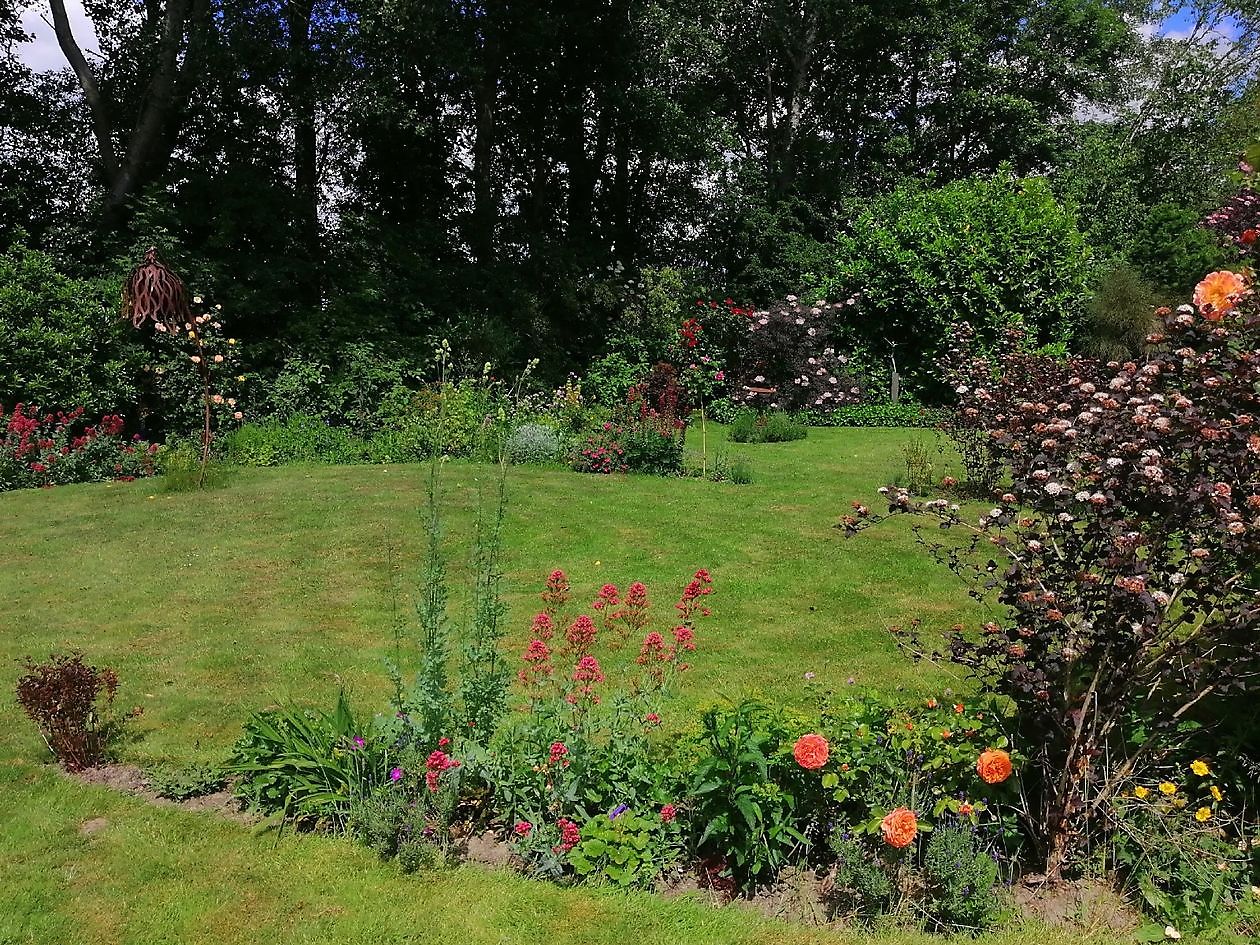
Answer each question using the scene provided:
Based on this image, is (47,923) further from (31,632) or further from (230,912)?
(31,632)

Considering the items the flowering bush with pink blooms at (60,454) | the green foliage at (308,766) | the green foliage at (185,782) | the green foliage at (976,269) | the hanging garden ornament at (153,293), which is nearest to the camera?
the green foliage at (308,766)

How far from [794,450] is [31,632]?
8.59m

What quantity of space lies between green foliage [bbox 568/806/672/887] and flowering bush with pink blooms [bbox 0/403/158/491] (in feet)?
27.2

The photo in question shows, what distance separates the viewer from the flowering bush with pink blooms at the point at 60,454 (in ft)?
30.1

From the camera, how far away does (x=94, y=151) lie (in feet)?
43.7

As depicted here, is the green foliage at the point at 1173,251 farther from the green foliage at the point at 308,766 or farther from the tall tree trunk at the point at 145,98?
the tall tree trunk at the point at 145,98

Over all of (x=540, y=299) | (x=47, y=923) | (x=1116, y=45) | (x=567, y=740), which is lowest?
(x=47, y=923)

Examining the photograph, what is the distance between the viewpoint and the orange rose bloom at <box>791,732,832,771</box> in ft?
8.43

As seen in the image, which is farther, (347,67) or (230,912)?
(347,67)

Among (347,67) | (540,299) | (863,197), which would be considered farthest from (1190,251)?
(347,67)

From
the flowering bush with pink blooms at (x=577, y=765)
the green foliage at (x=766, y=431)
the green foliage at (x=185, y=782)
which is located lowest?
the green foliage at (x=185, y=782)

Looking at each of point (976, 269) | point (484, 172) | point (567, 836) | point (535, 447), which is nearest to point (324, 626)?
point (567, 836)

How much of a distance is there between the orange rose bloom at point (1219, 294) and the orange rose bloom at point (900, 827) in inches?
70.9

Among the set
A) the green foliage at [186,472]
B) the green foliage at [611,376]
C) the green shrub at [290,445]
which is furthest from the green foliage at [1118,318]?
the green foliage at [186,472]
